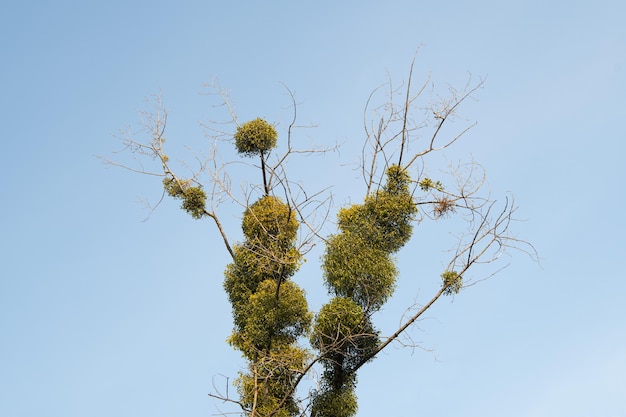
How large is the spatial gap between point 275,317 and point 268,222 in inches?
71.6

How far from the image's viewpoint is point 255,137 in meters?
14.4

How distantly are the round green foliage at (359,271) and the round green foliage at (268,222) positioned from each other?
958 mm

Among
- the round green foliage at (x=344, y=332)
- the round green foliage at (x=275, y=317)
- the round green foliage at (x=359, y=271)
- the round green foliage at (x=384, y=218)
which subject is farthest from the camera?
the round green foliage at (x=384, y=218)

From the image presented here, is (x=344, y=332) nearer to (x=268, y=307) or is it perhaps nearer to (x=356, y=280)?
(x=356, y=280)

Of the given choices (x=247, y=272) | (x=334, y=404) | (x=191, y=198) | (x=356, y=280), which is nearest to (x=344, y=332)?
(x=356, y=280)

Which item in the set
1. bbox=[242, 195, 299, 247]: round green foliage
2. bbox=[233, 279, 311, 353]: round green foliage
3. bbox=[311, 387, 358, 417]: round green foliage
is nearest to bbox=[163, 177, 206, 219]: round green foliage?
bbox=[242, 195, 299, 247]: round green foliage

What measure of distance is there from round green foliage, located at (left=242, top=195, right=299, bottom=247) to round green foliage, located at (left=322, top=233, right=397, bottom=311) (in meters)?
0.96

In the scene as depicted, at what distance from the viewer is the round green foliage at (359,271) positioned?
12.9m

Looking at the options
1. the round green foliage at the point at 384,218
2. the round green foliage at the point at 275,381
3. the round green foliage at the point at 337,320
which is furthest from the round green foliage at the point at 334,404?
the round green foliage at the point at 384,218

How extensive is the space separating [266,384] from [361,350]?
1.64 m

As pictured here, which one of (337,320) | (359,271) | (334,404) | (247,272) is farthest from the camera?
(247,272)

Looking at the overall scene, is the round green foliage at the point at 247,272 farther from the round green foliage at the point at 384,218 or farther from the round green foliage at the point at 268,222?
the round green foliage at the point at 384,218

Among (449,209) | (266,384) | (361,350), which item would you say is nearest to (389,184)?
(449,209)

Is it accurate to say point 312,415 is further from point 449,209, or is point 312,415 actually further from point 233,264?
point 449,209
